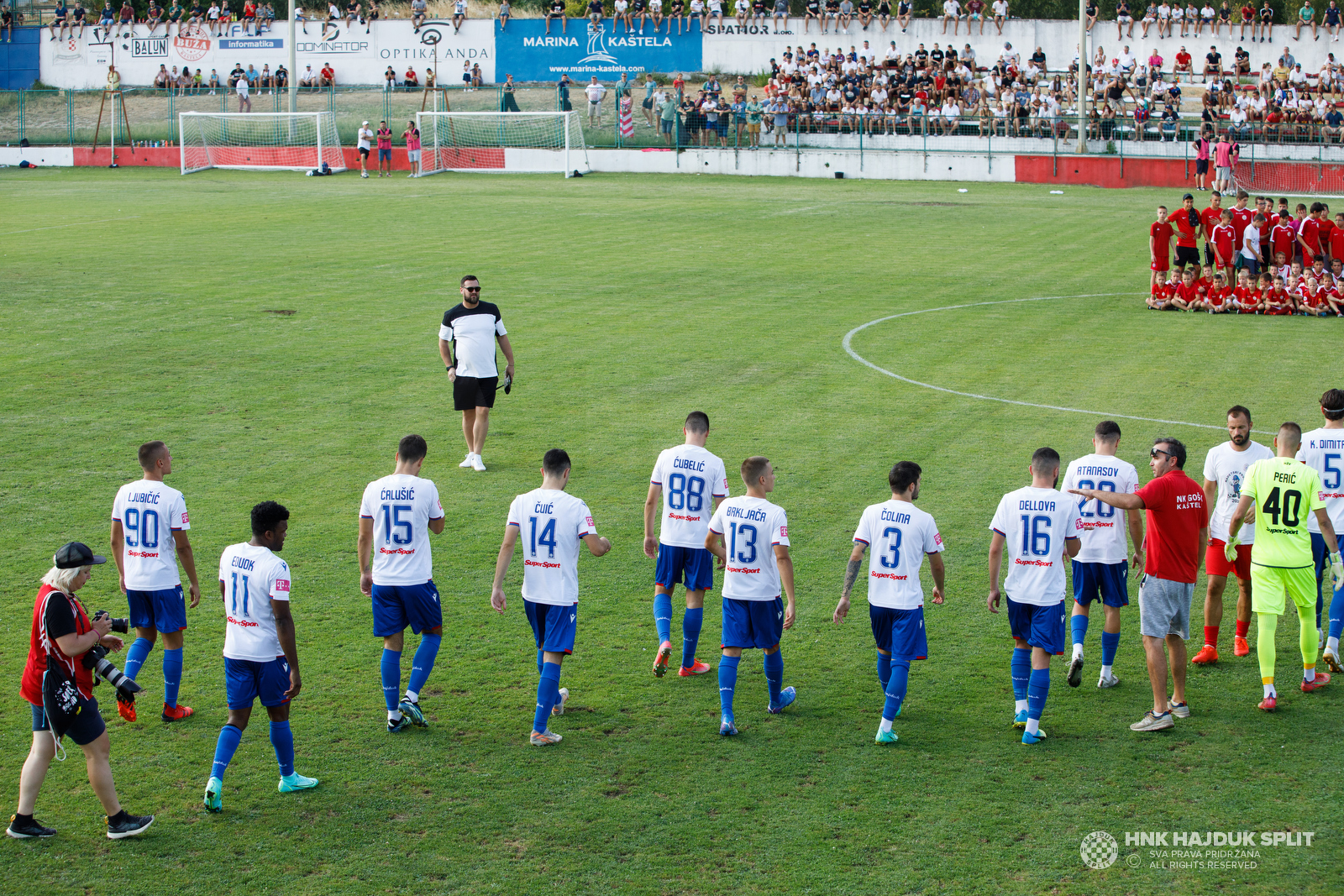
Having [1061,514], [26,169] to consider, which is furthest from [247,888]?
[26,169]

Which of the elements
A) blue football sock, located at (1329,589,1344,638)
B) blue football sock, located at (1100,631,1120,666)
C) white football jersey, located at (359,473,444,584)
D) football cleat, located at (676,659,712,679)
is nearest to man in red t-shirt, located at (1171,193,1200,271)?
blue football sock, located at (1329,589,1344,638)

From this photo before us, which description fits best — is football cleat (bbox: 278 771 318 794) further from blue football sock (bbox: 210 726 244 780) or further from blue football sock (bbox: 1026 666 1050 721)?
blue football sock (bbox: 1026 666 1050 721)

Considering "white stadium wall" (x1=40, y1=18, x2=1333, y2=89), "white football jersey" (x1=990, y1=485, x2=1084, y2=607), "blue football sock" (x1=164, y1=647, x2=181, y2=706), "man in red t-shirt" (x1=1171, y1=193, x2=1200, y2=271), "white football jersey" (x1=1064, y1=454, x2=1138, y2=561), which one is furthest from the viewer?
"white stadium wall" (x1=40, y1=18, x2=1333, y2=89)

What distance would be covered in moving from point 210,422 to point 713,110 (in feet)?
131

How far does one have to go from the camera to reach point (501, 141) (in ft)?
183

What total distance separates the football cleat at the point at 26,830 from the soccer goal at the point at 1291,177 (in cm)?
4487

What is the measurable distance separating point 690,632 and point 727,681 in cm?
110

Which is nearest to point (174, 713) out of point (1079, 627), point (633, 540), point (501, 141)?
point (633, 540)

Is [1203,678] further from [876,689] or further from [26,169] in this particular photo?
[26,169]

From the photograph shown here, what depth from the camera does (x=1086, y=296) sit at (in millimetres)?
26453

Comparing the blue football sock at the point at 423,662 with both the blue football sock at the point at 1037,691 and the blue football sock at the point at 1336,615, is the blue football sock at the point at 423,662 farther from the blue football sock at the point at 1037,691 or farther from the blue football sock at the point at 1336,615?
the blue football sock at the point at 1336,615

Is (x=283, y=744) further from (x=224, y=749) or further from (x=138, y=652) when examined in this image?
(x=138, y=652)

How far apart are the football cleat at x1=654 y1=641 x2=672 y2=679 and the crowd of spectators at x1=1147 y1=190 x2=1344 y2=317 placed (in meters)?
18.5

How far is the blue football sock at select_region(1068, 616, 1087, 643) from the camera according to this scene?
9953 mm
